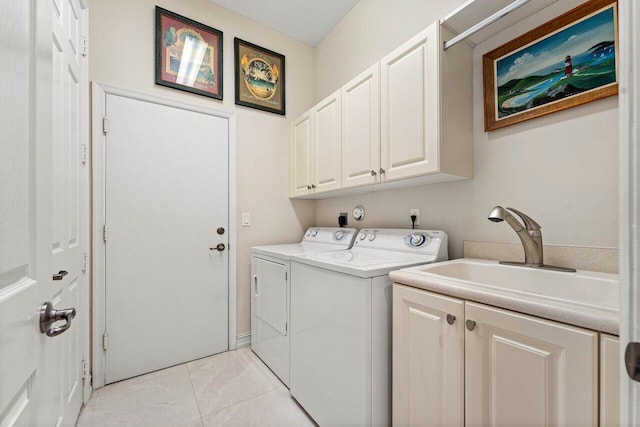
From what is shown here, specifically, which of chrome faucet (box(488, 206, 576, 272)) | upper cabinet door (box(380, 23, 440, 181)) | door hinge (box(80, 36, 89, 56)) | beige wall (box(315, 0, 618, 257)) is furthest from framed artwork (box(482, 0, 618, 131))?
door hinge (box(80, 36, 89, 56))

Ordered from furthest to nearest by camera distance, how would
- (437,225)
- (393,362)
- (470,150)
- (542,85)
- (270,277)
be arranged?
(270,277)
(437,225)
(470,150)
(542,85)
(393,362)

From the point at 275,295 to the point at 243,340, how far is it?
79 cm

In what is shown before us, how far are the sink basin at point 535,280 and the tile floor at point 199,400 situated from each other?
1170 millimetres

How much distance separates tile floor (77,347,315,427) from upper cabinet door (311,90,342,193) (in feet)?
4.78

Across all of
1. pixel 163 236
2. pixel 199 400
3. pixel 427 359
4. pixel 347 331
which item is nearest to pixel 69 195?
pixel 163 236

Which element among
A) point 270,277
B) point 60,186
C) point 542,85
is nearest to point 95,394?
point 270,277

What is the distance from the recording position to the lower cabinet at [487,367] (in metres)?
0.72

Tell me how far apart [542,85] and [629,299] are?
1.31 m

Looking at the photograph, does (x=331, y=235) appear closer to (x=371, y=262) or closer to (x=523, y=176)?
(x=371, y=262)

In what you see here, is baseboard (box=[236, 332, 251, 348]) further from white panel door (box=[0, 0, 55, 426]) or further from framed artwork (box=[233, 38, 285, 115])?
framed artwork (box=[233, 38, 285, 115])

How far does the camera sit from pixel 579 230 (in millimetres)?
1209

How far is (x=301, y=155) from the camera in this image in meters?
2.54

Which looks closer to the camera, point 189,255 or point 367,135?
point 367,135

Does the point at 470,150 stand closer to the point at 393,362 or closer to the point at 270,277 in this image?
the point at 393,362
